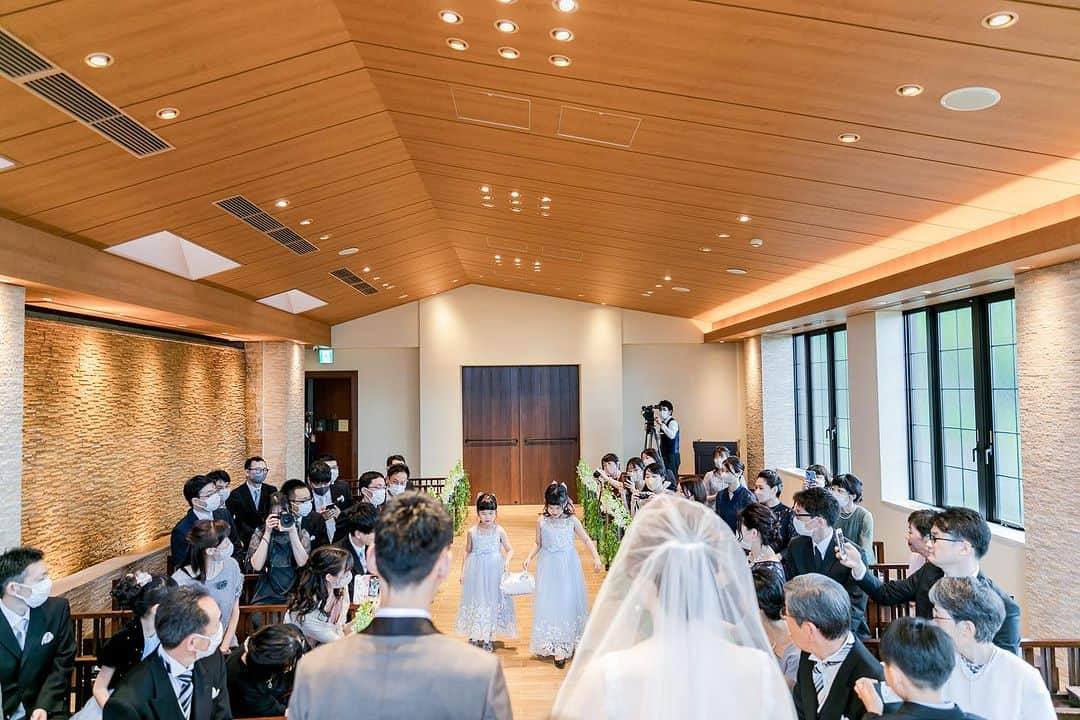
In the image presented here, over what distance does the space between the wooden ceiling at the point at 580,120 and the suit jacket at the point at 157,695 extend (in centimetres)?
257

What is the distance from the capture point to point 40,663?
3254 mm

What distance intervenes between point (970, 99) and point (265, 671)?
3.97 m

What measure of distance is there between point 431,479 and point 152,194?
7.92 metres

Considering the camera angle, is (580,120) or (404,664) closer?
(404,664)

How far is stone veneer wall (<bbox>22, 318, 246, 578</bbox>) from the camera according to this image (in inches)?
262

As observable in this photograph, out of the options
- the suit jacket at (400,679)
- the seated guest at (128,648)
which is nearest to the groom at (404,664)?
the suit jacket at (400,679)

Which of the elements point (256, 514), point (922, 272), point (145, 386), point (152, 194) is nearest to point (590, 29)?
point (152, 194)

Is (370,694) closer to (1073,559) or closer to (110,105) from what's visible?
(110,105)

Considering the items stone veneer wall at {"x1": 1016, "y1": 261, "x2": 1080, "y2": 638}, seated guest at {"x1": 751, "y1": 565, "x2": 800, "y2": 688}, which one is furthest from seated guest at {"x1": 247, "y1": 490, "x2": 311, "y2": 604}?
Result: stone veneer wall at {"x1": 1016, "y1": 261, "x2": 1080, "y2": 638}

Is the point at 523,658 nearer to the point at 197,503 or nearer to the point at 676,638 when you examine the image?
the point at 197,503

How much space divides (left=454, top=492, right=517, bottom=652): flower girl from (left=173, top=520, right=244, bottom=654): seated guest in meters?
2.17

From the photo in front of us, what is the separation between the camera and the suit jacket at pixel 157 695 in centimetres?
236

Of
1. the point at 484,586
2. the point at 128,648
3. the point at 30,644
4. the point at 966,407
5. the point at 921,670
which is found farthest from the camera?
the point at 966,407

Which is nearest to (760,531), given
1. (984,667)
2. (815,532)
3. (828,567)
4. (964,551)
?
(815,532)
